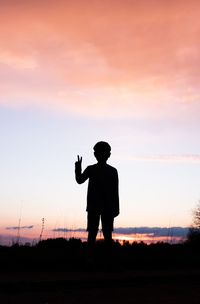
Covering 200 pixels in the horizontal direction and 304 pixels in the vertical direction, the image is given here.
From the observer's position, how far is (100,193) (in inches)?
381

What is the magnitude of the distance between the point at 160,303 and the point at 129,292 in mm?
959

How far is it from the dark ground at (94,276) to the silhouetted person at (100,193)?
2.12ft

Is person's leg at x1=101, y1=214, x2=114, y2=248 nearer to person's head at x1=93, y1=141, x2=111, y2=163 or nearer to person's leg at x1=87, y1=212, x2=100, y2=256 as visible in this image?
person's leg at x1=87, y1=212, x2=100, y2=256

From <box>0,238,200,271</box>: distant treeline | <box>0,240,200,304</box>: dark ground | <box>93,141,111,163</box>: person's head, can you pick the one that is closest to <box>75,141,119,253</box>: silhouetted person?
<box>93,141,111,163</box>: person's head

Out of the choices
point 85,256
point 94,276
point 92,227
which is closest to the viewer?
point 94,276

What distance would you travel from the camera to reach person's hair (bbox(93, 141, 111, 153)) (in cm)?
966

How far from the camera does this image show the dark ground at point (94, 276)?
596 centimetres

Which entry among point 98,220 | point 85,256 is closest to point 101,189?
point 98,220

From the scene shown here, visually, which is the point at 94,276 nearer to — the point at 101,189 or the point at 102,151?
the point at 101,189

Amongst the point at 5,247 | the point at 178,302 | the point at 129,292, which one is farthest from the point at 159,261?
the point at 178,302

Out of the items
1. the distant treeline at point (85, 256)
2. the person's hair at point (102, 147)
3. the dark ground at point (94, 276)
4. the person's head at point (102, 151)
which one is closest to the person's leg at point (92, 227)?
the distant treeline at point (85, 256)

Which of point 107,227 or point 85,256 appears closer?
point 107,227

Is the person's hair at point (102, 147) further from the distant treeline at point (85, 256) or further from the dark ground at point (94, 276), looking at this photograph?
the dark ground at point (94, 276)

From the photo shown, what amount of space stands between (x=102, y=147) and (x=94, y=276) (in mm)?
2589
